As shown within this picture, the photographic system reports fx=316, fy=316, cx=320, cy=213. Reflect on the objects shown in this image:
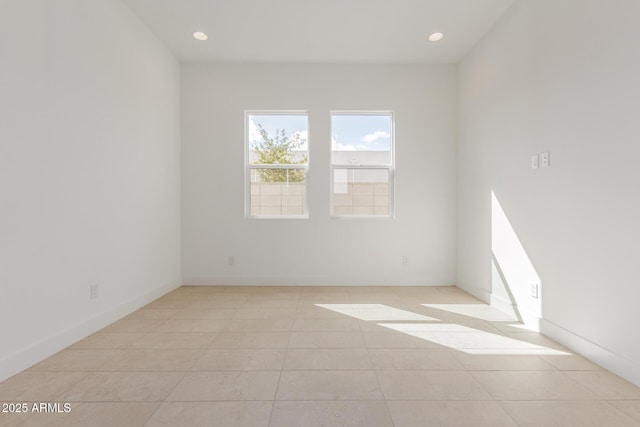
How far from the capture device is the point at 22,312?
1959 mm

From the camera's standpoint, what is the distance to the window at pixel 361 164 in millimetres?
4320

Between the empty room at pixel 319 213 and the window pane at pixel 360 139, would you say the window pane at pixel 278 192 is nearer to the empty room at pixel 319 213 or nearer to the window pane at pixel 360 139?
the empty room at pixel 319 213

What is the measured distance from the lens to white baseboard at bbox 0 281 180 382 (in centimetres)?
188

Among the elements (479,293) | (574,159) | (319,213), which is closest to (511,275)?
(479,293)

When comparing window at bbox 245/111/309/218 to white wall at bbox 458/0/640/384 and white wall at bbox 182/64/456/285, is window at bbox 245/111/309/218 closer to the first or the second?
white wall at bbox 182/64/456/285

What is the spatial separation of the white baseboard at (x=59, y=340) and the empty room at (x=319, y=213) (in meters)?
0.02

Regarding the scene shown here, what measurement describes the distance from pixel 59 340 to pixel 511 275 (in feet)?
12.4

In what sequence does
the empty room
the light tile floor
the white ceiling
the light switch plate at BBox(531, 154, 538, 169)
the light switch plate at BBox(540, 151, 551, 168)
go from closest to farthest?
1. the light tile floor
2. the empty room
3. the light switch plate at BBox(540, 151, 551, 168)
4. the light switch plate at BBox(531, 154, 538, 169)
5. the white ceiling

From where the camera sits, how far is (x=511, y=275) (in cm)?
303

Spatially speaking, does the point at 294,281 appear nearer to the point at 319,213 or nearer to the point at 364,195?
the point at 319,213

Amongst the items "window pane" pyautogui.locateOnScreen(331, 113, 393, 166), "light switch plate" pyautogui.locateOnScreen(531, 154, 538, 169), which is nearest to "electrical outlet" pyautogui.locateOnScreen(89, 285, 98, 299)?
"window pane" pyautogui.locateOnScreen(331, 113, 393, 166)

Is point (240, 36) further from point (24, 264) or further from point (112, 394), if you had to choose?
point (112, 394)

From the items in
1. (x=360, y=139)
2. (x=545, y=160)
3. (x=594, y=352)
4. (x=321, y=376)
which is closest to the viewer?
(x=321, y=376)

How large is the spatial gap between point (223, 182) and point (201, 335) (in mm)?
2199
